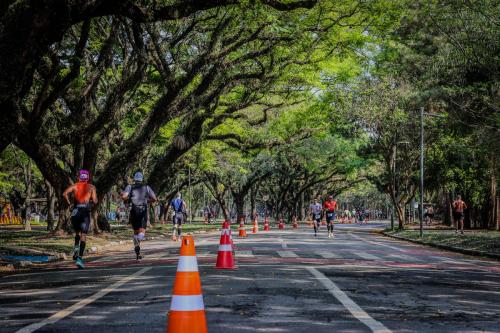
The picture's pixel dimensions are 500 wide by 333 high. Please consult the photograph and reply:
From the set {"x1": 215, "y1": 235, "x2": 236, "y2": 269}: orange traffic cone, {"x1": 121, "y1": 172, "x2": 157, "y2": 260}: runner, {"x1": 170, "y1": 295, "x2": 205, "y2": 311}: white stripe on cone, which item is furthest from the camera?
{"x1": 121, "y1": 172, "x2": 157, "y2": 260}: runner

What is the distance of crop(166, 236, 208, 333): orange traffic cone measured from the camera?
201 inches

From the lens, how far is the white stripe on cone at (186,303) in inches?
205

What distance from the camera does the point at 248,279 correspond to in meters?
10.7

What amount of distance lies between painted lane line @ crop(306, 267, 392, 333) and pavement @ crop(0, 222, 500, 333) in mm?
10

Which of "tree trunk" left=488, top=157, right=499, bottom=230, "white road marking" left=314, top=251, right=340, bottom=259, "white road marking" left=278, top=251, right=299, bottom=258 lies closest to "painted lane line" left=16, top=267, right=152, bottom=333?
"white road marking" left=278, top=251, right=299, bottom=258

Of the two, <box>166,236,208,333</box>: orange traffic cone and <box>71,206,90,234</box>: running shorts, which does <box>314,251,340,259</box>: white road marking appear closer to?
<box>71,206,90,234</box>: running shorts

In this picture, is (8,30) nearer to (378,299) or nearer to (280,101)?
(378,299)

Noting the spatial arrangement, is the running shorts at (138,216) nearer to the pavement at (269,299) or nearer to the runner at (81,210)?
the runner at (81,210)

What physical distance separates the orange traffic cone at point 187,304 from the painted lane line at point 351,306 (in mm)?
1994

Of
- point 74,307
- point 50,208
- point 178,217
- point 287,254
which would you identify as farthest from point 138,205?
point 50,208

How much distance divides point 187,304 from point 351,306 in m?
3.25

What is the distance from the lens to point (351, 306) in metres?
7.93

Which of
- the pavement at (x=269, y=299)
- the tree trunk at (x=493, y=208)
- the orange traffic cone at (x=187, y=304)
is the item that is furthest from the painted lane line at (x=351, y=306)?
the tree trunk at (x=493, y=208)

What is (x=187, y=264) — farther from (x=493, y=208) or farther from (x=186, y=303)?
(x=493, y=208)
